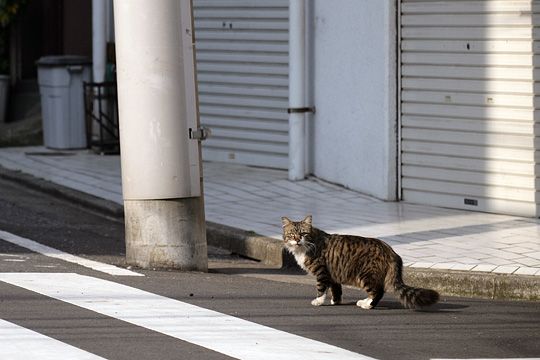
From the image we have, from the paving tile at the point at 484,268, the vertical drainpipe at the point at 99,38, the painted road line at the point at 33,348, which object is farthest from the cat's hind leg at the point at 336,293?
the vertical drainpipe at the point at 99,38

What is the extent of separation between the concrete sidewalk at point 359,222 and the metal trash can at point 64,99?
154cm

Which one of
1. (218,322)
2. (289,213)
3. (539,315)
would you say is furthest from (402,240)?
(218,322)

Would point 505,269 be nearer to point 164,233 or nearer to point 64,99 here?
point 164,233

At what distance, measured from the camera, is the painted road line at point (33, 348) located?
706 centimetres

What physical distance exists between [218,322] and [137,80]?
8.57 ft

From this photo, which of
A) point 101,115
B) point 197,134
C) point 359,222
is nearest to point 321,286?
point 197,134

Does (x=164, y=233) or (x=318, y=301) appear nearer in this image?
(x=318, y=301)

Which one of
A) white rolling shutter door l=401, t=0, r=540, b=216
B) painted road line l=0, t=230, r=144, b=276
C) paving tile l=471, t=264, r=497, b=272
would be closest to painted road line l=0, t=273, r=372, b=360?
painted road line l=0, t=230, r=144, b=276

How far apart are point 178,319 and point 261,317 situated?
0.56 meters

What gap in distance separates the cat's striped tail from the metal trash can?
10.2 m

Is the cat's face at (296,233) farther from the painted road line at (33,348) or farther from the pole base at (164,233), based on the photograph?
the painted road line at (33,348)

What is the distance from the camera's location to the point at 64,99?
1819cm

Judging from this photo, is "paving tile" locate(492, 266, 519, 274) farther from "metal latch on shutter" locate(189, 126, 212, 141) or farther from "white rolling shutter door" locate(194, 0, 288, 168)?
"white rolling shutter door" locate(194, 0, 288, 168)

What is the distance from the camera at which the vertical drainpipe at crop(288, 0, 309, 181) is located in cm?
1465
